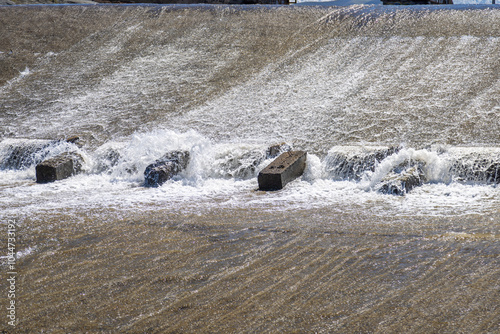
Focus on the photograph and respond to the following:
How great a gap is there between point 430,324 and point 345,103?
5390mm

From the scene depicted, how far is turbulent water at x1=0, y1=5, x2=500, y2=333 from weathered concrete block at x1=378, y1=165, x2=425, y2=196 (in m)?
0.03

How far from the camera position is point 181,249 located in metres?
4.27

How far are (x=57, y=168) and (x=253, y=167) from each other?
7.94 ft

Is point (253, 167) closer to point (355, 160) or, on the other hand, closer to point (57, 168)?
point (355, 160)

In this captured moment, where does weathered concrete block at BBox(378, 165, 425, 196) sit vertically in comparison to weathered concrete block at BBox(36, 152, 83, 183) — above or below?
below

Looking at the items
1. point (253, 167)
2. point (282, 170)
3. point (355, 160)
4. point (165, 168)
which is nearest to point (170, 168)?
point (165, 168)

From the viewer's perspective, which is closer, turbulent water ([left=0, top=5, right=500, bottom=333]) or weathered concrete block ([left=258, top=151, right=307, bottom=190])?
turbulent water ([left=0, top=5, right=500, bottom=333])

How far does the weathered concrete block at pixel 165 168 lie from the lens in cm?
648

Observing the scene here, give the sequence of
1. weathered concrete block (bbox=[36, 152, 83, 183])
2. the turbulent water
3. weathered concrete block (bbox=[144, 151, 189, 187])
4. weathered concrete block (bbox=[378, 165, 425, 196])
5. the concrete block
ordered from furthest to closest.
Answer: weathered concrete block (bbox=[36, 152, 83, 183]), weathered concrete block (bbox=[144, 151, 189, 187]), the concrete block, weathered concrete block (bbox=[378, 165, 425, 196]), the turbulent water

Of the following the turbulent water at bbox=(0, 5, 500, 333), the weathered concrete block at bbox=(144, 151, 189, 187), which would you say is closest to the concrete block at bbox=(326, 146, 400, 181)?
the turbulent water at bbox=(0, 5, 500, 333)

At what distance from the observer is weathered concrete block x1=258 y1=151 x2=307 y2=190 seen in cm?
606

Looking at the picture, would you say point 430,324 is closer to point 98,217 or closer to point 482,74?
point 98,217

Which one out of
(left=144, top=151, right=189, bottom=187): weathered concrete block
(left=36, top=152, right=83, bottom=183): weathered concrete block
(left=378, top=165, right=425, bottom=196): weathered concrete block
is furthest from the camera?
(left=36, top=152, right=83, bottom=183): weathered concrete block

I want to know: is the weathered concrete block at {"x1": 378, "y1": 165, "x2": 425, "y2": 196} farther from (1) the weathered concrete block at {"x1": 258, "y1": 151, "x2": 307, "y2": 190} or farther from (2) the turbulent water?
(1) the weathered concrete block at {"x1": 258, "y1": 151, "x2": 307, "y2": 190}
